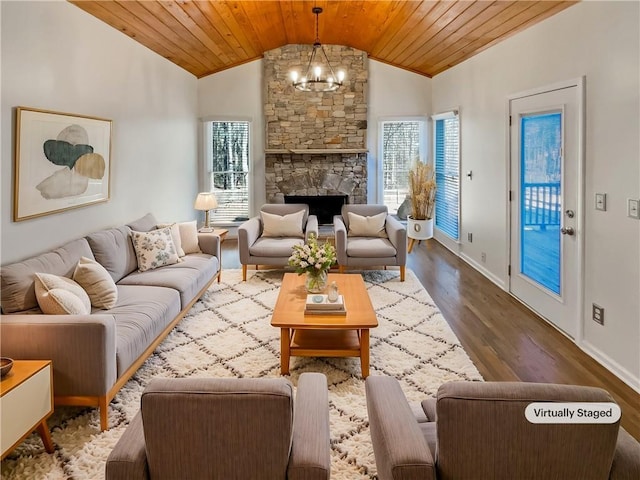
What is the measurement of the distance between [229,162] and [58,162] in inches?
184

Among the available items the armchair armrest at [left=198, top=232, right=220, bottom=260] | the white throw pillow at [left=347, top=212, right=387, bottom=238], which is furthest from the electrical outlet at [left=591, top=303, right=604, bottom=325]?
the armchair armrest at [left=198, top=232, right=220, bottom=260]

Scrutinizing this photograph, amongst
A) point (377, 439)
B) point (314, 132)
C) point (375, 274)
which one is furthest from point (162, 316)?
point (314, 132)

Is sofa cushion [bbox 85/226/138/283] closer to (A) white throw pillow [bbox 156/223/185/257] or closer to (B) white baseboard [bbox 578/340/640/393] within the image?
(A) white throw pillow [bbox 156/223/185/257]

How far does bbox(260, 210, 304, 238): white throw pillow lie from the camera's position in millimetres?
6164

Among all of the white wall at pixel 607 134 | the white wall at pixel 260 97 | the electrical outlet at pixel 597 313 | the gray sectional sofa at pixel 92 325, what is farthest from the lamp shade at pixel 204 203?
the electrical outlet at pixel 597 313

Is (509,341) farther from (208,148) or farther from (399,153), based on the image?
(208,148)

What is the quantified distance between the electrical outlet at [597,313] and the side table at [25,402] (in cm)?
346

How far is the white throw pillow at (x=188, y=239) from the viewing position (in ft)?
16.9

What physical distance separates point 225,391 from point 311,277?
2570mm

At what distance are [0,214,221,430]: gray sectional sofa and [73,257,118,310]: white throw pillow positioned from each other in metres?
0.08

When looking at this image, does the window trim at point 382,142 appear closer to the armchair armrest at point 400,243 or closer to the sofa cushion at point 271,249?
the armchair armrest at point 400,243

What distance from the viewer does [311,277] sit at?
396 cm

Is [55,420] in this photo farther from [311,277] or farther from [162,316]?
[311,277]

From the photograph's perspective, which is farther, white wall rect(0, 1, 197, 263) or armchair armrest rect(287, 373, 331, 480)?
white wall rect(0, 1, 197, 263)
